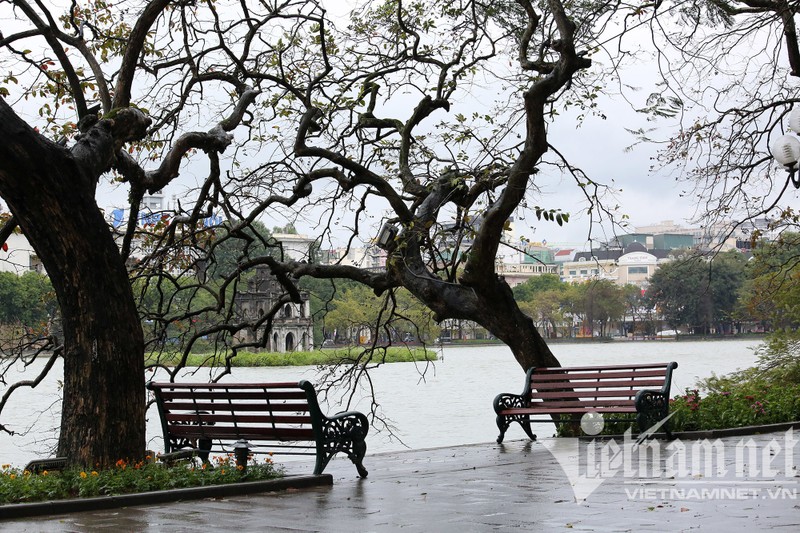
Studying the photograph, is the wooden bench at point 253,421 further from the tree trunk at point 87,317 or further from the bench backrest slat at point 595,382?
the bench backrest slat at point 595,382

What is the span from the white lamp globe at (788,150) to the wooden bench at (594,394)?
3036 millimetres

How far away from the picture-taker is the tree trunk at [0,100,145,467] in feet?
27.7

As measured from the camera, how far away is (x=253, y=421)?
31.4ft

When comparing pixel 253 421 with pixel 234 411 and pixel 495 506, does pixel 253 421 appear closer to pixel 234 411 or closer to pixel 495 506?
pixel 234 411

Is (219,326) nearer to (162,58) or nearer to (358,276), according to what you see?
(358,276)

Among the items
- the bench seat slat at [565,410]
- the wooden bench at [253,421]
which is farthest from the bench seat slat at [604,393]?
the wooden bench at [253,421]

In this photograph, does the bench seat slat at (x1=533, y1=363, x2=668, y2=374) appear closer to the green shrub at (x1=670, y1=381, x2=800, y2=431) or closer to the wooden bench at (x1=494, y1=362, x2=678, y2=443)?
the wooden bench at (x1=494, y1=362, x2=678, y2=443)

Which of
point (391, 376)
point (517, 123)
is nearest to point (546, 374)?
point (517, 123)

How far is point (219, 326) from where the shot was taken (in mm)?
14289

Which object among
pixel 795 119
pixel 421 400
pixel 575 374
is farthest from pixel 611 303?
pixel 795 119

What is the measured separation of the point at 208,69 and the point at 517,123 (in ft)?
14.3

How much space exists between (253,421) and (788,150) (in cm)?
550

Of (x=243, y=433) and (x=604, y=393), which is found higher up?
(x=604, y=393)

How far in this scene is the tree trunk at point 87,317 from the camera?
8430mm
